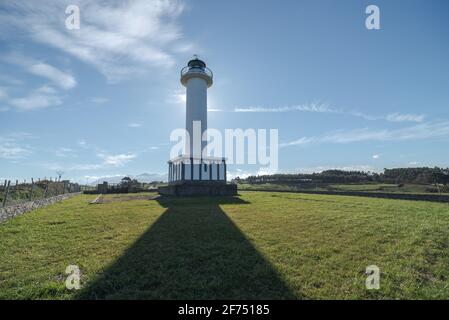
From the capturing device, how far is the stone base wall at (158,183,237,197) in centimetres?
A: 2134

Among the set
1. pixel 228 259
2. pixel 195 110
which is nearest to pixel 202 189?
pixel 195 110

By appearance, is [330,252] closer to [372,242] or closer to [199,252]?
[372,242]

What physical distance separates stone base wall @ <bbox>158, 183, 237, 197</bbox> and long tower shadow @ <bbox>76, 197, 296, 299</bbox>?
1438 centimetres

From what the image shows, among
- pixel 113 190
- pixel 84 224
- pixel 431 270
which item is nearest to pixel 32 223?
pixel 84 224

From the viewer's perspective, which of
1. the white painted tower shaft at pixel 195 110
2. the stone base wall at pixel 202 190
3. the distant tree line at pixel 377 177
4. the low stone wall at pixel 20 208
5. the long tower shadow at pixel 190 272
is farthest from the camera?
the distant tree line at pixel 377 177

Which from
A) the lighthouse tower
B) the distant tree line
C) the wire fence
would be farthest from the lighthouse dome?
the distant tree line

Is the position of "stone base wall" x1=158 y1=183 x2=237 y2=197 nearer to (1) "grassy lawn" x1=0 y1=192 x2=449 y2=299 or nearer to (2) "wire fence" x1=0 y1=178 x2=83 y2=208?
(2) "wire fence" x1=0 y1=178 x2=83 y2=208

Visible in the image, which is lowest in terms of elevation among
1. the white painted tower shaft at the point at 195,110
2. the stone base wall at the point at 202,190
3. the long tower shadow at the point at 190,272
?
the long tower shadow at the point at 190,272

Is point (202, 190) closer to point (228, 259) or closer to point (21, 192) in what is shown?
point (21, 192)

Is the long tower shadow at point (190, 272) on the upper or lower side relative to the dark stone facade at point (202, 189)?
lower

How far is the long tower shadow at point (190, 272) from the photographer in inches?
150

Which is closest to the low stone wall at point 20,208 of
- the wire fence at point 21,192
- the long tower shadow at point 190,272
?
the wire fence at point 21,192

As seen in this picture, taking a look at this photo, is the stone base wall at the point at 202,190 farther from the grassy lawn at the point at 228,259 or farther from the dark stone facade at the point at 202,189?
the grassy lawn at the point at 228,259

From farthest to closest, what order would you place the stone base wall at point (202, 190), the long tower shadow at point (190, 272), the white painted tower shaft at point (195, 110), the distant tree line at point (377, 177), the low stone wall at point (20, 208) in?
the distant tree line at point (377, 177), the white painted tower shaft at point (195, 110), the stone base wall at point (202, 190), the low stone wall at point (20, 208), the long tower shadow at point (190, 272)
